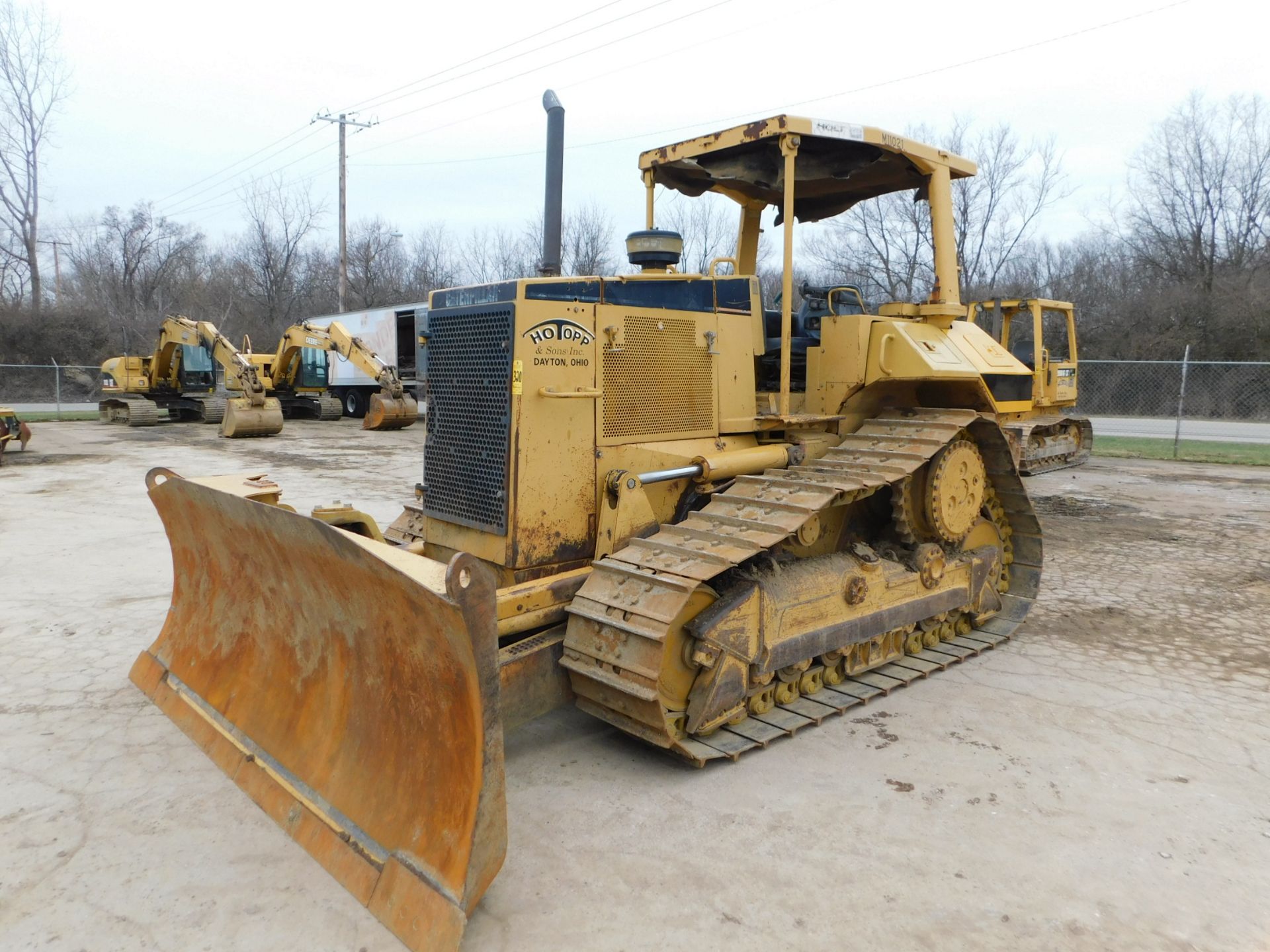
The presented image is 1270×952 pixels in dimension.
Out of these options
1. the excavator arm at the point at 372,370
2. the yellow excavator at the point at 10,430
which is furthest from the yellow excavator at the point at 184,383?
the yellow excavator at the point at 10,430

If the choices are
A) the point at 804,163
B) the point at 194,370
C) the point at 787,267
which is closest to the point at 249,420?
the point at 194,370

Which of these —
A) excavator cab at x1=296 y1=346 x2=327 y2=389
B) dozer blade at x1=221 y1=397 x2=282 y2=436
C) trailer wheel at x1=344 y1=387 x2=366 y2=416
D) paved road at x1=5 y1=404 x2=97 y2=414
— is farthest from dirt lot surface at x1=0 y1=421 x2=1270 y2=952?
paved road at x1=5 y1=404 x2=97 y2=414

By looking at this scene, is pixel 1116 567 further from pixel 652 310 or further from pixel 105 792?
pixel 105 792

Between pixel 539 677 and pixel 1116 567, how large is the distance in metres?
6.33

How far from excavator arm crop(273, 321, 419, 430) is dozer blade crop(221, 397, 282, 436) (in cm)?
197

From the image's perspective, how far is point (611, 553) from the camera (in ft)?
14.9

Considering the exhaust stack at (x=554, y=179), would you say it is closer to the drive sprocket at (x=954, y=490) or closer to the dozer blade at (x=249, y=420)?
the drive sprocket at (x=954, y=490)

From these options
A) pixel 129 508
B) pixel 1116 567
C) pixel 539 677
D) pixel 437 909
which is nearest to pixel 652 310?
pixel 539 677

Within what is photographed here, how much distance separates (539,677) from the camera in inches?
157

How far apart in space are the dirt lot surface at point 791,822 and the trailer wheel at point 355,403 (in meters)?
22.4

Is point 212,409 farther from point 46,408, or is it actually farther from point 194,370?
point 46,408

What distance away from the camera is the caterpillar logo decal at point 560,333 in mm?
4301

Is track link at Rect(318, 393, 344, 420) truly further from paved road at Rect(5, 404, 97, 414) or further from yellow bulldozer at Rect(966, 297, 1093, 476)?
yellow bulldozer at Rect(966, 297, 1093, 476)

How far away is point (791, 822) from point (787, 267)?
298cm
